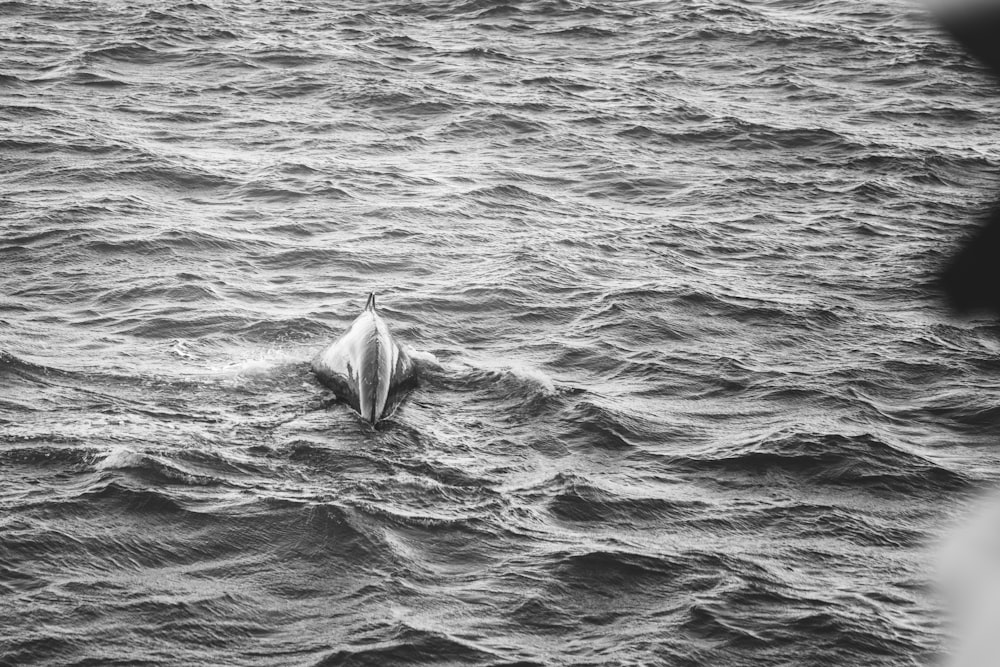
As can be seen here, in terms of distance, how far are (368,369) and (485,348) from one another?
303 cm

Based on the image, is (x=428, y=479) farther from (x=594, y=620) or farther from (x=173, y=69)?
(x=173, y=69)

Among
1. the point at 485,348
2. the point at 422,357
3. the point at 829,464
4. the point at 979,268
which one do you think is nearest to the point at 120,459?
the point at 422,357

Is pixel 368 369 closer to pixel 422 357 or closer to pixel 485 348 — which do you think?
pixel 422 357

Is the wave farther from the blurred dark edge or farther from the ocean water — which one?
the blurred dark edge

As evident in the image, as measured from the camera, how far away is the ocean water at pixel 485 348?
1027 cm

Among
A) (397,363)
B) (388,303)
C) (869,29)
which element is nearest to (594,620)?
(397,363)

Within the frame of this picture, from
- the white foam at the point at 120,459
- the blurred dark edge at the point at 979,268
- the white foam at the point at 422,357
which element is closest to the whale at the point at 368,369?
the white foam at the point at 422,357

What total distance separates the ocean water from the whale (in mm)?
390

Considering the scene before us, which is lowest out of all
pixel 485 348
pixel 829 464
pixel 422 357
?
pixel 829 464

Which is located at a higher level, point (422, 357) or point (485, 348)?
point (422, 357)

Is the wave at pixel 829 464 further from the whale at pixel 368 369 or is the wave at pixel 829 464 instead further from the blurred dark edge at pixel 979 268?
the blurred dark edge at pixel 979 268

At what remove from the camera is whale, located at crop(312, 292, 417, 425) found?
13492 millimetres

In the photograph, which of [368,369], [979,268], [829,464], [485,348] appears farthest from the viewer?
[485,348]

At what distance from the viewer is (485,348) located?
650 inches
